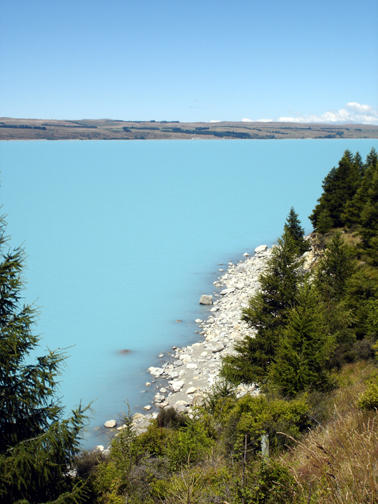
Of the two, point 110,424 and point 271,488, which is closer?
point 271,488

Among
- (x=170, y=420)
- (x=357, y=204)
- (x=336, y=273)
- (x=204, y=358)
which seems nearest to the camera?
(x=170, y=420)

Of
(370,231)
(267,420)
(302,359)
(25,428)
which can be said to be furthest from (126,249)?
(25,428)

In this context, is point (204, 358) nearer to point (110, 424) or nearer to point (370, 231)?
point (110, 424)

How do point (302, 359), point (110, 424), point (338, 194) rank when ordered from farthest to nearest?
point (338, 194), point (110, 424), point (302, 359)

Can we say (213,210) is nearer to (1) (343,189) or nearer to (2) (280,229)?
(2) (280,229)

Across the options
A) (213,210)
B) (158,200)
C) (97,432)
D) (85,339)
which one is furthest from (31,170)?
(97,432)

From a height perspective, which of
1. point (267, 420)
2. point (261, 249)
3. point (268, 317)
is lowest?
point (261, 249)

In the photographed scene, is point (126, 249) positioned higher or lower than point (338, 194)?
lower
